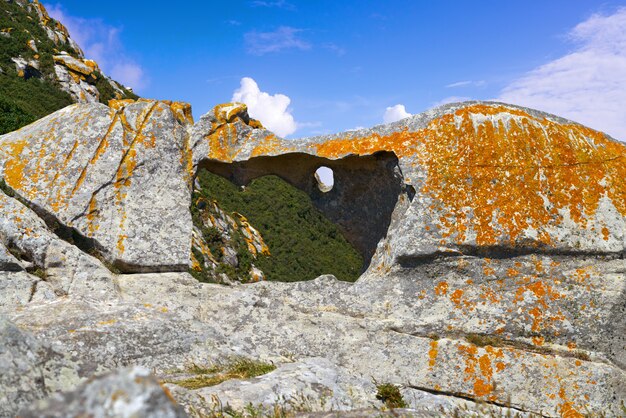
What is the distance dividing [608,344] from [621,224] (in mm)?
2263

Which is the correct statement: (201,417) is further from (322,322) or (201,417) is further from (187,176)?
(187,176)

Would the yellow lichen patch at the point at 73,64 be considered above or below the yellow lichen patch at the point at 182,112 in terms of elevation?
above

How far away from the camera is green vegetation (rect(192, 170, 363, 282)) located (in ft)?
163

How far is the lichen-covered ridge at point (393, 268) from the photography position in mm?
9109

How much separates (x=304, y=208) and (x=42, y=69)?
32094 mm

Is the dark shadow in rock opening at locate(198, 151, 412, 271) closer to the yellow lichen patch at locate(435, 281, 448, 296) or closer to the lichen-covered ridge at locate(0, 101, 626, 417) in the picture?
the lichen-covered ridge at locate(0, 101, 626, 417)

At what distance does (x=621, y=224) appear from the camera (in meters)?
10.1

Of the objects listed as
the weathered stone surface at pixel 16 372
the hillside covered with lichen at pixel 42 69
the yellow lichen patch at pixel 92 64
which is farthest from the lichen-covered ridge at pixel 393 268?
the yellow lichen patch at pixel 92 64

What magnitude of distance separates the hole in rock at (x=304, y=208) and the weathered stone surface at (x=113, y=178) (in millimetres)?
1224

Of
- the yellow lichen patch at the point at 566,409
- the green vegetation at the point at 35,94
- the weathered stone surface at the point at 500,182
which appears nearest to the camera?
the yellow lichen patch at the point at 566,409

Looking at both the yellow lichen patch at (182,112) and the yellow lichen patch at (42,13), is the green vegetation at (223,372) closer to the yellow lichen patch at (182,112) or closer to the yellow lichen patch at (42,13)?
the yellow lichen patch at (182,112)

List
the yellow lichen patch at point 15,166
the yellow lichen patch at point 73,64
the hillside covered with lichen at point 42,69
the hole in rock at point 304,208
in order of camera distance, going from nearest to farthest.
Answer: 1. the yellow lichen patch at point 15,166
2. the hole in rock at point 304,208
3. the hillside covered with lichen at point 42,69
4. the yellow lichen patch at point 73,64

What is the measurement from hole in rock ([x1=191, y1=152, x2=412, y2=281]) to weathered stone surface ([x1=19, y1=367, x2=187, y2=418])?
8.63 meters

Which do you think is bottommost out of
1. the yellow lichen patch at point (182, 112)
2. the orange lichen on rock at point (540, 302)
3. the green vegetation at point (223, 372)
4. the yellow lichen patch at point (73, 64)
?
the green vegetation at point (223, 372)
